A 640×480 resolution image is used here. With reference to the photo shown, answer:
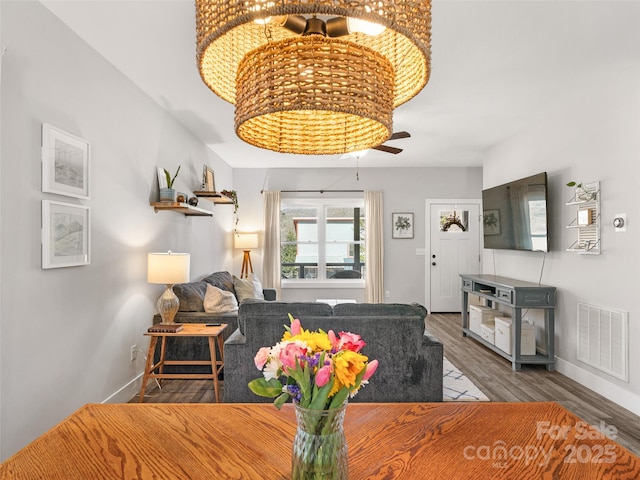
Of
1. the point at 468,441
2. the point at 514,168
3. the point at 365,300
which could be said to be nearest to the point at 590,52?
the point at 514,168

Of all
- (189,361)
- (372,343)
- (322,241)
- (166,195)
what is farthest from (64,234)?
(322,241)

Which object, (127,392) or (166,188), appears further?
(166,188)

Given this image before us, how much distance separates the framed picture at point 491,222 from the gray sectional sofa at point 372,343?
2649mm

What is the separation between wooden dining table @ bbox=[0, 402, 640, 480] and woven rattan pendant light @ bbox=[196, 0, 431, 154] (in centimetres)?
80

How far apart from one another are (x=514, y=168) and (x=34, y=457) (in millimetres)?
5075

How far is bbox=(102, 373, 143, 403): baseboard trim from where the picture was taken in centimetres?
295

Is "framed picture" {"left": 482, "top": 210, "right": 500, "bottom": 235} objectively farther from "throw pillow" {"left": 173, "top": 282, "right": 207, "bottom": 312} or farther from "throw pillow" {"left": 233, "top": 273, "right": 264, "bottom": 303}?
"throw pillow" {"left": 173, "top": 282, "right": 207, "bottom": 312}

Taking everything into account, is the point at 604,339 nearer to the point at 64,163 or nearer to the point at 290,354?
the point at 290,354

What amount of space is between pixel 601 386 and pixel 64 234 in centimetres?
426

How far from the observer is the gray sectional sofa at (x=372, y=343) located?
2695mm

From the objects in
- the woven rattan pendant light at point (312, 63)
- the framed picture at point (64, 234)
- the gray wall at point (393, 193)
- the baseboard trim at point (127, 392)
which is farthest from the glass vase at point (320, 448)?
the gray wall at point (393, 193)

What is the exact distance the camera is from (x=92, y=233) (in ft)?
8.75

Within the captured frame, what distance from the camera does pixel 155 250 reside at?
3.67 metres

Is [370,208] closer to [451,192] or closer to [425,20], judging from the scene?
[451,192]
